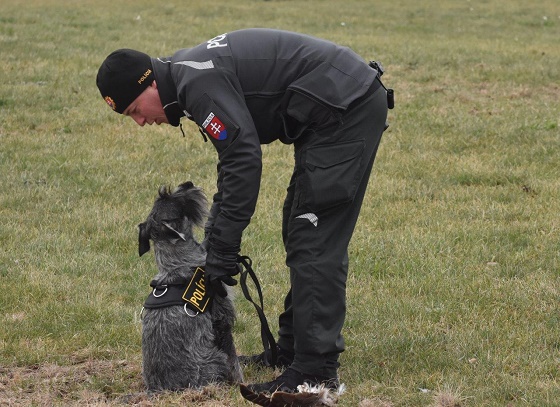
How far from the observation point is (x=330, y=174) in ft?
16.8

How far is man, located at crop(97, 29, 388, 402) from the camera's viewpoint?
4898mm

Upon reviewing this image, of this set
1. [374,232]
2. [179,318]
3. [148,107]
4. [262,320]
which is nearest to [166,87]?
[148,107]

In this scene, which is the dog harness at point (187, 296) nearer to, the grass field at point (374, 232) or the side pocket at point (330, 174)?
the grass field at point (374, 232)

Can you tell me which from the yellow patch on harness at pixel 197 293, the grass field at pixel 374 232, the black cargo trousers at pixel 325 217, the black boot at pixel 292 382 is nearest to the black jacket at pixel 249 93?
the black cargo trousers at pixel 325 217

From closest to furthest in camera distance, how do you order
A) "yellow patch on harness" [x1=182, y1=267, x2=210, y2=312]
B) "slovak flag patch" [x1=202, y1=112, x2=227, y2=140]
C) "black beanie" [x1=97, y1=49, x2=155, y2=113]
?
"slovak flag patch" [x1=202, y1=112, x2=227, y2=140] < "black beanie" [x1=97, y1=49, x2=155, y2=113] < "yellow patch on harness" [x1=182, y1=267, x2=210, y2=312]

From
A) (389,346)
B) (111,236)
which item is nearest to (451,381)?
(389,346)

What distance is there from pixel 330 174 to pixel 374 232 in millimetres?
3820

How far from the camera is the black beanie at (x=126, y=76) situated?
5.00 m

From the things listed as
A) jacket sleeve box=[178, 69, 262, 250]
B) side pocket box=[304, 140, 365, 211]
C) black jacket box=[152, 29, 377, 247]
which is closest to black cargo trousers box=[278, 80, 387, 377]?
side pocket box=[304, 140, 365, 211]

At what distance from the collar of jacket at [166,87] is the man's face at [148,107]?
35 mm

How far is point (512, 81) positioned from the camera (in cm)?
1492

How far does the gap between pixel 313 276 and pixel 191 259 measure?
76 centimetres

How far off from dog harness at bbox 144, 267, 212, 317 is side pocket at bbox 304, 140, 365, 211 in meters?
0.79

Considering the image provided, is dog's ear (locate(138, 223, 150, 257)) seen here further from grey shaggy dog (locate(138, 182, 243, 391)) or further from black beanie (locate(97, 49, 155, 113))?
black beanie (locate(97, 49, 155, 113))
